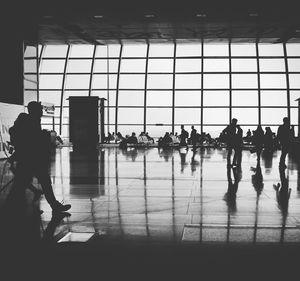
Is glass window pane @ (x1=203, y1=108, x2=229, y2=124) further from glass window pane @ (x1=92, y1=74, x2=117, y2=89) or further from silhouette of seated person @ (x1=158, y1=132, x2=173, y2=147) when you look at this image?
glass window pane @ (x1=92, y1=74, x2=117, y2=89)

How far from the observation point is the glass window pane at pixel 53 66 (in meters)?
30.1

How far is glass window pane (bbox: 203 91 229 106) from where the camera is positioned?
2864 centimetres

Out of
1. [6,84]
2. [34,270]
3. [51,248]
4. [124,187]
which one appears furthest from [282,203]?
[6,84]

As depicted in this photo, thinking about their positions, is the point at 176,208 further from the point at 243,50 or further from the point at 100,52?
the point at 100,52

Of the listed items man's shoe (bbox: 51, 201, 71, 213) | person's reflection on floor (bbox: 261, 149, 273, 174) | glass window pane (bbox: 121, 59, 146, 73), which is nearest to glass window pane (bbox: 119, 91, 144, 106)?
glass window pane (bbox: 121, 59, 146, 73)

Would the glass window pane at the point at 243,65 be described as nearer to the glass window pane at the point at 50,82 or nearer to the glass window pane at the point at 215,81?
the glass window pane at the point at 215,81

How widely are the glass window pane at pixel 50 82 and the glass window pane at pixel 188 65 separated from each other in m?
7.84

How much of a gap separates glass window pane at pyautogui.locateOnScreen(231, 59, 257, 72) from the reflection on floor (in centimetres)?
1834

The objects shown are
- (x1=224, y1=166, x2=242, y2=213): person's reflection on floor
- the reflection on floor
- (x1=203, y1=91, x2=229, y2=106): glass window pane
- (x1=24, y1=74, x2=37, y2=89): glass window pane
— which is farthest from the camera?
(x1=203, y1=91, x2=229, y2=106): glass window pane

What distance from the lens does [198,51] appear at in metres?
29.2

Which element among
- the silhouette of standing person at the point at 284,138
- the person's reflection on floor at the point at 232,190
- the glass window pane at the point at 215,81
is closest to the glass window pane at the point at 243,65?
the glass window pane at the point at 215,81

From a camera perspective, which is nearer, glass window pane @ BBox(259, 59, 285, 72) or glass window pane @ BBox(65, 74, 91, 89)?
glass window pane @ BBox(259, 59, 285, 72)

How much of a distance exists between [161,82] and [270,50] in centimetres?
721

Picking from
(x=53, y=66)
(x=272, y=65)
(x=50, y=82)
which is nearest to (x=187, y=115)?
(x=272, y=65)
